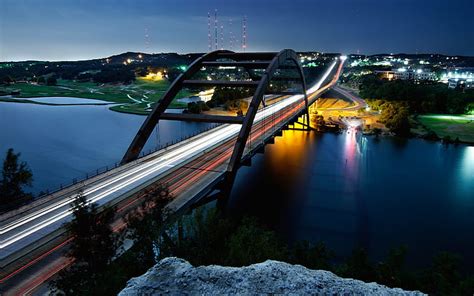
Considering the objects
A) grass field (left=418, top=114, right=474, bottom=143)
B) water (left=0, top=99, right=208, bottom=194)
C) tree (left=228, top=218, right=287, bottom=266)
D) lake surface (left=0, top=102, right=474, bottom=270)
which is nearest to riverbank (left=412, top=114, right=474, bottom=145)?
grass field (left=418, top=114, right=474, bottom=143)

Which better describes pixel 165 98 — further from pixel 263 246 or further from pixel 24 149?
pixel 24 149

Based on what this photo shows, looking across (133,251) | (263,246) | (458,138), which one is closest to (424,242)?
(263,246)

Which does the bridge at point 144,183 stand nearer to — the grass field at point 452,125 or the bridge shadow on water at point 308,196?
the bridge shadow on water at point 308,196

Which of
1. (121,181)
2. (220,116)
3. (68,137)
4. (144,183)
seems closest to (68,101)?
(68,137)

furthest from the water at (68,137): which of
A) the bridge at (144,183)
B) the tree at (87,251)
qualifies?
the tree at (87,251)

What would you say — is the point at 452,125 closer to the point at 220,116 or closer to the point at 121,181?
the point at 220,116
